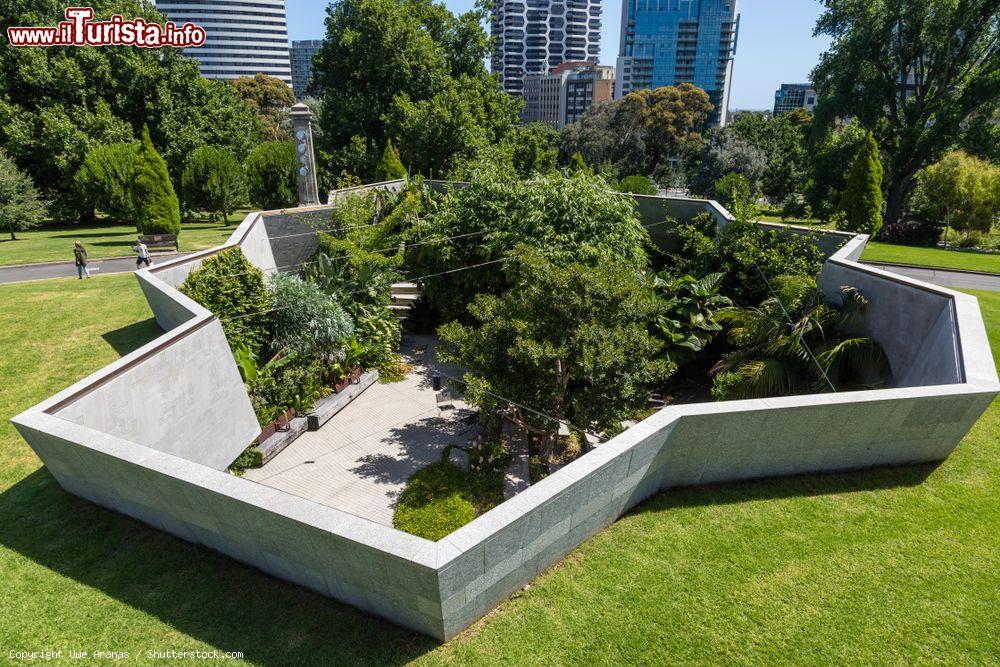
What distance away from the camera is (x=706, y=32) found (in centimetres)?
13662

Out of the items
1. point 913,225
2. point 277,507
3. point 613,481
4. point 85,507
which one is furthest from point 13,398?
point 913,225

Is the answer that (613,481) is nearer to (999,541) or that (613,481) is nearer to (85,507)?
(999,541)

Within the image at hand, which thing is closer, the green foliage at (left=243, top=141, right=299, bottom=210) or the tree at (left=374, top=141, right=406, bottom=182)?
the tree at (left=374, top=141, right=406, bottom=182)

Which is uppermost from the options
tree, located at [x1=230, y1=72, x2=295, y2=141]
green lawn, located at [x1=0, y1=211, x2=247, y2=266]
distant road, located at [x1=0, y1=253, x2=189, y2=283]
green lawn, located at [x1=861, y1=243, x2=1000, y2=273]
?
tree, located at [x1=230, y1=72, x2=295, y2=141]

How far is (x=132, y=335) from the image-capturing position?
467 inches

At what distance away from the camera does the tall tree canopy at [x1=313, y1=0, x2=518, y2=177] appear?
2930cm

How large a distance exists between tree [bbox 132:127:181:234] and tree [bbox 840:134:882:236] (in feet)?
103

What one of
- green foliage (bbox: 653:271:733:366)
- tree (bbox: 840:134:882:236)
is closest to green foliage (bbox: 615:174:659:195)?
tree (bbox: 840:134:882:236)

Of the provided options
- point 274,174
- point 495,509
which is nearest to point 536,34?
point 274,174

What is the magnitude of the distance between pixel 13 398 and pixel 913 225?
38857 mm

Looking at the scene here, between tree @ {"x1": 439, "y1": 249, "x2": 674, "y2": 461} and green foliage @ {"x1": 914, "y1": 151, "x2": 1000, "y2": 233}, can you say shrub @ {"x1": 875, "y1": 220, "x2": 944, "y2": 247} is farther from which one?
tree @ {"x1": 439, "y1": 249, "x2": 674, "y2": 461}

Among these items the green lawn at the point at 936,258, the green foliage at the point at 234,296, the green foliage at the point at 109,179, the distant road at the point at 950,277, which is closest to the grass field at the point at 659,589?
the green foliage at the point at 234,296

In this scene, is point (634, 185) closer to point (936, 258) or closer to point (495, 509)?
point (936, 258)

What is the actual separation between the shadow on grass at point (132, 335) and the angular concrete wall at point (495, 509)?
109 inches
